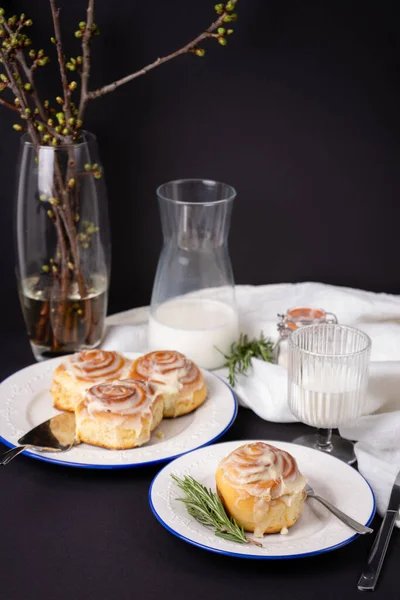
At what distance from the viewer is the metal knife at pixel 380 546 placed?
43.3 inches

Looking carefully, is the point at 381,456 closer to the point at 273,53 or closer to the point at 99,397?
the point at 99,397

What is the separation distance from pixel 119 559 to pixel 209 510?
135 mm

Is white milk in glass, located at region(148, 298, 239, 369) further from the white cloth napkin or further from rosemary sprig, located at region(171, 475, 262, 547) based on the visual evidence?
rosemary sprig, located at region(171, 475, 262, 547)

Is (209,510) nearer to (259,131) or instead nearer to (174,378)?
(174,378)

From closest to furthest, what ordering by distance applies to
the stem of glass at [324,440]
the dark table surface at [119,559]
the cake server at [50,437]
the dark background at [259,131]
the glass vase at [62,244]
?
the dark table surface at [119,559] → the cake server at [50,437] → the stem of glass at [324,440] → the glass vase at [62,244] → the dark background at [259,131]

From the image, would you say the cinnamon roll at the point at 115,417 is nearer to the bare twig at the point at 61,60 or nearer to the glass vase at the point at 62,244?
the glass vase at the point at 62,244

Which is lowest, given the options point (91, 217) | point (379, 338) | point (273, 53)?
point (379, 338)

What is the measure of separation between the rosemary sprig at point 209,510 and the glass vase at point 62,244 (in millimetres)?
531

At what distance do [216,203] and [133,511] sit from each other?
0.58m

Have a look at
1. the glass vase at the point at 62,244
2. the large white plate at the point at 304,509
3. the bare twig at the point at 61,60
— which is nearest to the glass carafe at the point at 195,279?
the glass vase at the point at 62,244

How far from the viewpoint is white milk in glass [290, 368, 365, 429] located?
4.38 feet

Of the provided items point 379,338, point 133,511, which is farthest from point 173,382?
point 379,338

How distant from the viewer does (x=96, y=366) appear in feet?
4.81

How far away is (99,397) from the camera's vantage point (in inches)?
52.6
